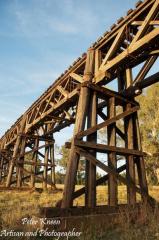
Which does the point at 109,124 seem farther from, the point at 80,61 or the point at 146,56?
the point at 80,61

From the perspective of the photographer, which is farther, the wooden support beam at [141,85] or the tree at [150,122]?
the tree at [150,122]

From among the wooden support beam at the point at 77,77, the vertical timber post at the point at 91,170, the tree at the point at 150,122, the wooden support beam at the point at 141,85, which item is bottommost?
the vertical timber post at the point at 91,170

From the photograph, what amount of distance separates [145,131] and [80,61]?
14.7 meters

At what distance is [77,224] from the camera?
4.43 metres

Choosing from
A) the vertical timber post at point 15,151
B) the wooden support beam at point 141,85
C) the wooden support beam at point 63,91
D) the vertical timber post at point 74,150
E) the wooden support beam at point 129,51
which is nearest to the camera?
the vertical timber post at point 74,150

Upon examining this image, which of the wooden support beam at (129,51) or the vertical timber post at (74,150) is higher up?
the wooden support beam at (129,51)

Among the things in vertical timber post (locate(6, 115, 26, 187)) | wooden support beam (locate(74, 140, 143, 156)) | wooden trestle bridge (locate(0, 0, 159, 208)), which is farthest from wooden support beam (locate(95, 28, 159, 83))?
vertical timber post (locate(6, 115, 26, 187))

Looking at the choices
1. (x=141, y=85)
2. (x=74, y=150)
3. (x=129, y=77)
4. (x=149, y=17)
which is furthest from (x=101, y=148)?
(x=149, y=17)

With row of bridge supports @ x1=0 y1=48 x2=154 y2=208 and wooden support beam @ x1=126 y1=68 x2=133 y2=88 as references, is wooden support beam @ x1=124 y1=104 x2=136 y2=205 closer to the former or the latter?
Answer: row of bridge supports @ x1=0 y1=48 x2=154 y2=208

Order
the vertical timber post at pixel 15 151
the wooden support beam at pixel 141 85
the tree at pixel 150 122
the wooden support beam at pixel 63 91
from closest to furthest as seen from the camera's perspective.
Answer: the wooden support beam at pixel 141 85, the wooden support beam at pixel 63 91, the vertical timber post at pixel 15 151, the tree at pixel 150 122

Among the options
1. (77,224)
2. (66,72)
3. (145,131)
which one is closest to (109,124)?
(77,224)

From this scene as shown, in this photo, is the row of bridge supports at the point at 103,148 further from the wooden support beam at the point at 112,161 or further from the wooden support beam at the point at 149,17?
the wooden support beam at the point at 149,17

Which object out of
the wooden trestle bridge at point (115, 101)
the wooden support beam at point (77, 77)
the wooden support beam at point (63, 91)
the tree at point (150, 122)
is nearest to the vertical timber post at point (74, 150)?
the wooden trestle bridge at point (115, 101)

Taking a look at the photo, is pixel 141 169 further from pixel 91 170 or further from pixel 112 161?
pixel 91 170
